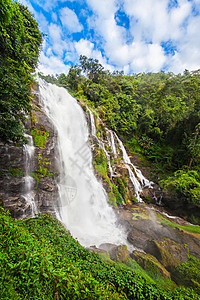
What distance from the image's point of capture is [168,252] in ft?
20.9

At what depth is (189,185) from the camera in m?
12.0

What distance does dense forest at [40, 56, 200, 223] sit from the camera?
13484 millimetres

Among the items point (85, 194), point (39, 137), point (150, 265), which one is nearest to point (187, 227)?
point (150, 265)

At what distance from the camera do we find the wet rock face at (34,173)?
20.6 ft

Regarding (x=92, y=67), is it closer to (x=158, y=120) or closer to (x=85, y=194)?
(x=158, y=120)

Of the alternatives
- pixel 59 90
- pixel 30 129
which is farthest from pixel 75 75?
pixel 30 129

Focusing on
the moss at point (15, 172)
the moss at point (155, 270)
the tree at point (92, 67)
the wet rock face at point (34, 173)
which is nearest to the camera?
the moss at point (155, 270)

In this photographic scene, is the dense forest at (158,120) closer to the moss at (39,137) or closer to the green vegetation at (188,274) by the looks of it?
the green vegetation at (188,274)

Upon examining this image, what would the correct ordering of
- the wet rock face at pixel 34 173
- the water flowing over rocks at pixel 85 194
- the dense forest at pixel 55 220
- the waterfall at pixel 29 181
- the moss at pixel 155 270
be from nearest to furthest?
the dense forest at pixel 55 220, the moss at pixel 155 270, the wet rock face at pixel 34 173, the water flowing over rocks at pixel 85 194, the waterfall at pixel 29 181

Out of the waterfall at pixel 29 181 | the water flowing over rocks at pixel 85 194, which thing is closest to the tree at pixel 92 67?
Result: the water flowing over rocks at pixel 85 194

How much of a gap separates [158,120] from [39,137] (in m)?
20.8

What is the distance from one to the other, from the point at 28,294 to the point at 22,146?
6777 mm

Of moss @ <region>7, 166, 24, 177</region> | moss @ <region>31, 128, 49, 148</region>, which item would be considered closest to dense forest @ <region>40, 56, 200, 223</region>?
moss @ <region>31, 128, 49, 148</region>

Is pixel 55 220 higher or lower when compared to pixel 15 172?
lower
